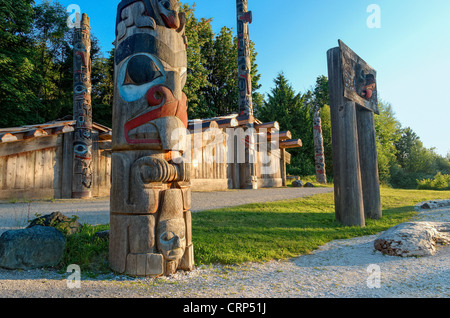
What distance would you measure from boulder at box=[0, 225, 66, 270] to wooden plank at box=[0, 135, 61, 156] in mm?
6690

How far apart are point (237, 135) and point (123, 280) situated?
1173cm

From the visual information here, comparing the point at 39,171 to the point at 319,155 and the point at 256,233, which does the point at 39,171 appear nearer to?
the point at 256,233

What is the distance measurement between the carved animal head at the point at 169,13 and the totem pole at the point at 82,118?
25.4 feet

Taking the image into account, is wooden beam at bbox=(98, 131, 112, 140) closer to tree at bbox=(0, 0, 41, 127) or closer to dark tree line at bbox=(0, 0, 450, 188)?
dark tree line at bbox=(0, 0, 450, 188)

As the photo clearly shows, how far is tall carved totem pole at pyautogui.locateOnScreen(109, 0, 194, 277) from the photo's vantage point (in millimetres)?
3074

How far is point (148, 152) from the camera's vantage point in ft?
10.5

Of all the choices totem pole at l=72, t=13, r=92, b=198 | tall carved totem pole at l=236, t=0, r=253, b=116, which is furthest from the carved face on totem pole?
tall carved totem pole at l=236, t=0, r=253, b=116

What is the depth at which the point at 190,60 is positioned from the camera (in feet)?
62.0

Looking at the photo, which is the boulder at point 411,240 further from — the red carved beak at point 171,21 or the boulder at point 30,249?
the boulder at point 30,249

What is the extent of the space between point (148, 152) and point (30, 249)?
182 centimetres

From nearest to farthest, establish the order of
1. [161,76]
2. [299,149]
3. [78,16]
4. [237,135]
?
[161,76], [78,16], [237,135], [299,149]

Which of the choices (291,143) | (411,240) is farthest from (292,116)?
(411,240)
